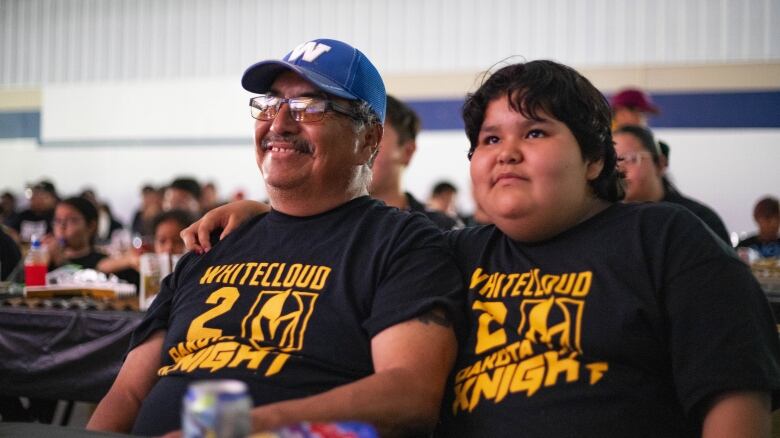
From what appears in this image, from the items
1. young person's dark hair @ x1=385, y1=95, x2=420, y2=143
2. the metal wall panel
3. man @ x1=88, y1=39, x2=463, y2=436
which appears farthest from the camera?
the metal wall panel

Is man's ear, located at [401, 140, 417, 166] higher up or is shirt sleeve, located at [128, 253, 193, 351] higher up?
man's ear, located at [401, 140, 417, 166]

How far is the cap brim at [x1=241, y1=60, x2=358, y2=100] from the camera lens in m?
1.58

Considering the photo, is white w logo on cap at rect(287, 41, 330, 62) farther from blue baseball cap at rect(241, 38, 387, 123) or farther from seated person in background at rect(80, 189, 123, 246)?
seated person in background at rect(80, 189, 123, 246)

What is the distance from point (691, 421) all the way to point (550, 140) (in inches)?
19.9

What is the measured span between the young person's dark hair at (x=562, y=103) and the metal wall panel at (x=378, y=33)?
7542 millimetres

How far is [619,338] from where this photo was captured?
124 centimetres

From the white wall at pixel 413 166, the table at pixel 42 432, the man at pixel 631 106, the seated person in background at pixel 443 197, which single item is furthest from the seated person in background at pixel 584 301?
the white wall at pixel 413 166

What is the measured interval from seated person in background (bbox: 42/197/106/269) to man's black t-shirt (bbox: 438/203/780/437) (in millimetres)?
A: 3290

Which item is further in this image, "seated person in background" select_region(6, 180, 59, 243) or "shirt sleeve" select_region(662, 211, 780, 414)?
"seated person in background" select_region(6, 180, 59, 243)

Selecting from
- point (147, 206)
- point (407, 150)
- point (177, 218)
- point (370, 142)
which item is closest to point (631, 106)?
point (407, 150)

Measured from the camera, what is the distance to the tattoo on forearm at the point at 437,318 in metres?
1.33

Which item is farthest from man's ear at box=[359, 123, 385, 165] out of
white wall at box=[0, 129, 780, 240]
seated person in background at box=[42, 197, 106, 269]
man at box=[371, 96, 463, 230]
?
white wall at box=[0, 129, 780, 240]

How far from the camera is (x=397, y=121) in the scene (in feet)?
9.53

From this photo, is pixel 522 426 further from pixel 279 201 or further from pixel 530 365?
pixel 279 201
